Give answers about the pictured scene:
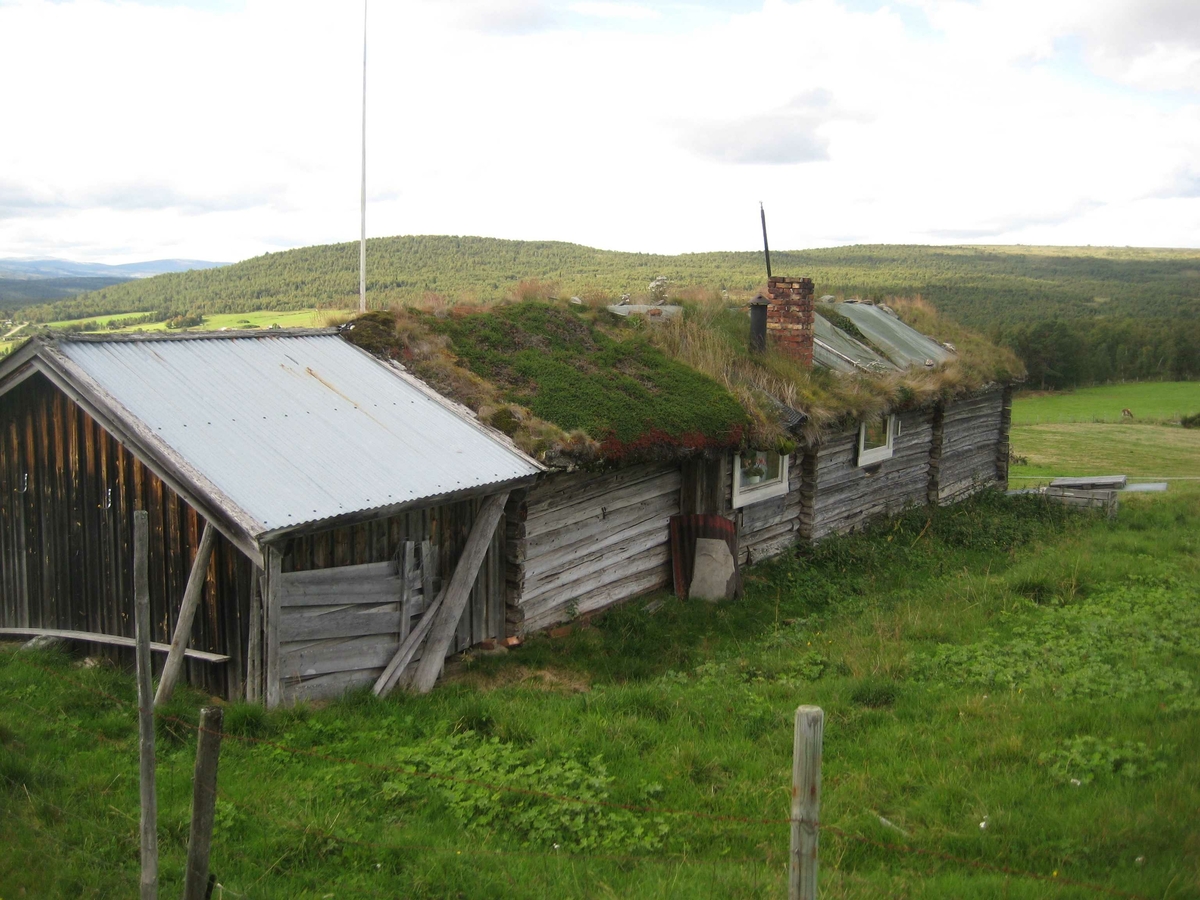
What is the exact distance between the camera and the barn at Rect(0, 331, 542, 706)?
6742mm

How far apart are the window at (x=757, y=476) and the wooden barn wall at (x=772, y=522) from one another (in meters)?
0.17

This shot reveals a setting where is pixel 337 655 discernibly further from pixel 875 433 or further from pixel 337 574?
pixel 875 433

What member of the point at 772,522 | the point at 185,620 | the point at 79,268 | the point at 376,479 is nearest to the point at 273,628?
the point at 185,620

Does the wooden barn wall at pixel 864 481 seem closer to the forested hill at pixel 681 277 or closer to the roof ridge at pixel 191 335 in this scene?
the forested hill at pixel 681 277

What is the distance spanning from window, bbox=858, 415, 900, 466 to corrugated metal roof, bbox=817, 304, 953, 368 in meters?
1.89

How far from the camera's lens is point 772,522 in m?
13.2

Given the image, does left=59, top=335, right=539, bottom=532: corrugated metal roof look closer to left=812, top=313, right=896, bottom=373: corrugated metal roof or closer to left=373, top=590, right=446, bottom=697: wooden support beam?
left=373, top=590, right=446, bottom=697: wooden support beam

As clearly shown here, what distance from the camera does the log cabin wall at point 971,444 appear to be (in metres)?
18.5

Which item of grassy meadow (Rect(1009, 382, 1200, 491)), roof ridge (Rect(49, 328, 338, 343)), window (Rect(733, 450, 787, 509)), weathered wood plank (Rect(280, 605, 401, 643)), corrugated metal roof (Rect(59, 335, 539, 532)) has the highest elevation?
roof ridge (Rect(49, 328, 338, 343))

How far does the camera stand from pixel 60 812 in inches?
196

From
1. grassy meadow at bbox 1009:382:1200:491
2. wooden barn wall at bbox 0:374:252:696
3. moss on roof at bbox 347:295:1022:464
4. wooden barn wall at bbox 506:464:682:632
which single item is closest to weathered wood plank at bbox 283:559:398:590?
wooden barn wall at bbox 0:374:252:696

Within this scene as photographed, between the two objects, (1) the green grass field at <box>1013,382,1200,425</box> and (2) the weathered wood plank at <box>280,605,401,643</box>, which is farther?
(1) the green grass field at <box>1013,382,1200,425</box>

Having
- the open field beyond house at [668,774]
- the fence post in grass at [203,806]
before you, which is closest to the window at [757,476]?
the open field beyond house at [668,774]

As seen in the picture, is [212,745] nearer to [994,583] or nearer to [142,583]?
[142,583]
